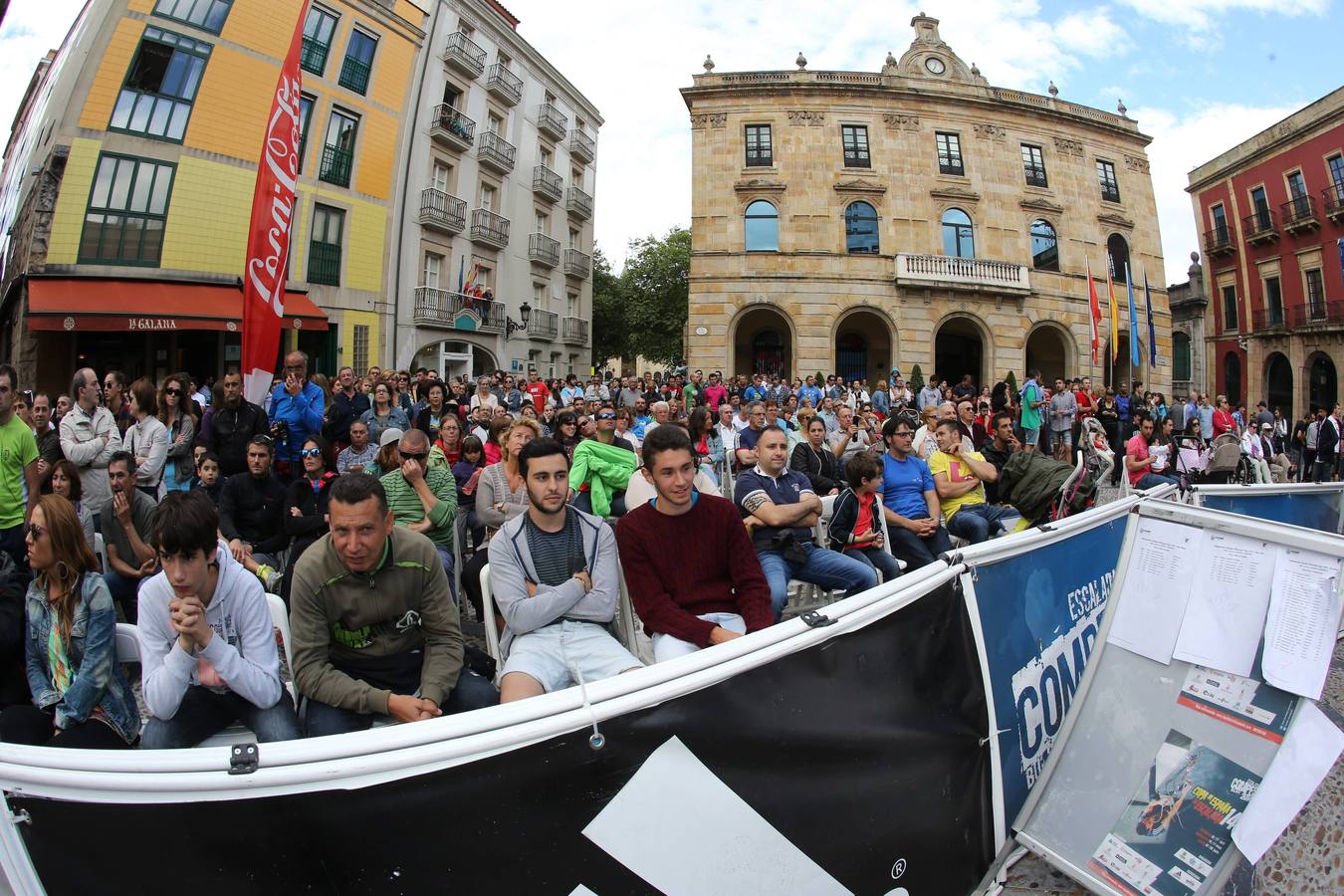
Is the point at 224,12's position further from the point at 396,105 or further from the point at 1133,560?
the point at 1133,560

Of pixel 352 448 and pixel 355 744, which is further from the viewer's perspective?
pixel 352 448

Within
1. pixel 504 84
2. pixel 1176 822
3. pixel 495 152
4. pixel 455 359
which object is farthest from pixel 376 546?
pixel 504 84

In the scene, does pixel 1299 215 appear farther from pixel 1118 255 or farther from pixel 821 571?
pixel 821 571

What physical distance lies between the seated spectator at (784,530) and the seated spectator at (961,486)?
5.48 feet

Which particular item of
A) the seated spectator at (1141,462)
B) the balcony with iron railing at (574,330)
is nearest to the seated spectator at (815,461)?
the seated spectator at (1141,462)

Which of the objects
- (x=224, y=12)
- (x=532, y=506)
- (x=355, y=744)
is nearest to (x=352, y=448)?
(x=532, y=506)

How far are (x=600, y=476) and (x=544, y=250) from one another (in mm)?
25145

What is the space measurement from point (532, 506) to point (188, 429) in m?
5.25

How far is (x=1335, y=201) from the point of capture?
27969 mm

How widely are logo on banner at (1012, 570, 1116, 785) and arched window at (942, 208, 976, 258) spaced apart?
88.3ft

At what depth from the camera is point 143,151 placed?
15.5 metres

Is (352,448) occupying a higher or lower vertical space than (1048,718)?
higher

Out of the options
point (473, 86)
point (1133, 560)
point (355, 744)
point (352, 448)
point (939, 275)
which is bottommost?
A: point (355, 744)

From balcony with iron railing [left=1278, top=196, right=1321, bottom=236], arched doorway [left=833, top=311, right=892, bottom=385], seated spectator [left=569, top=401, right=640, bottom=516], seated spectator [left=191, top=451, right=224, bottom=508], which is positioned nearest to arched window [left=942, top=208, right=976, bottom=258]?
arched doorway [left=833, top=311, right=892, bottom=385]
